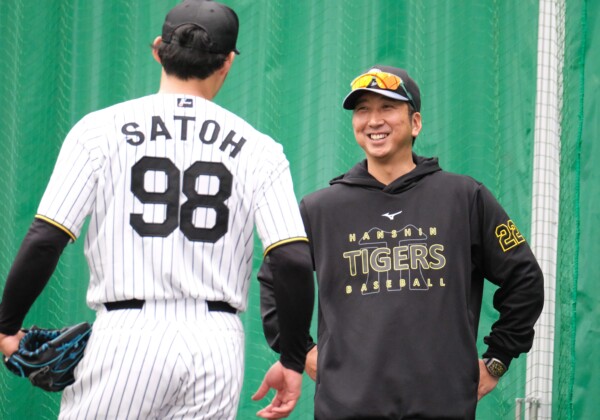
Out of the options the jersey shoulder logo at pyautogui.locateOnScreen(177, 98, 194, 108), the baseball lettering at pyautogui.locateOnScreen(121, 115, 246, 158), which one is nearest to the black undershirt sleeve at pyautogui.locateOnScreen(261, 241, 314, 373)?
the baseball lettering at pyautogui.locateOnScreen(121, 115, 246, 158)

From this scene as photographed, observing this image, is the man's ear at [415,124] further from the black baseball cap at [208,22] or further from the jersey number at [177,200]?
the jersey number at [177,200]

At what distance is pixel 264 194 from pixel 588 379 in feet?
6.89

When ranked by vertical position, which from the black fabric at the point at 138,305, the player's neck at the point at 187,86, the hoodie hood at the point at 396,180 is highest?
the player's neck at the point at 187,86

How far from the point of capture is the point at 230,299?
2.81 meters

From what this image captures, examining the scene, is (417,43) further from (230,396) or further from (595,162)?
(230,396)

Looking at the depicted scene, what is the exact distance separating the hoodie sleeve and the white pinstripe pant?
1211 millimetres

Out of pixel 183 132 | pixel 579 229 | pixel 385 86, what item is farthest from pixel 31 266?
pixel 579 229

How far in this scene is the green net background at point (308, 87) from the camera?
16.1 ft

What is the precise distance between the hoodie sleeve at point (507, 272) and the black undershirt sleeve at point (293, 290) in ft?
3.25

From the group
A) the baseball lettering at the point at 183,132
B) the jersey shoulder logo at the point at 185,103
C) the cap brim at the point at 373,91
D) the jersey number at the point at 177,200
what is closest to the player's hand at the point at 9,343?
the jersey number at the point at 177,200

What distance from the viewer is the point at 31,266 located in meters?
2.64

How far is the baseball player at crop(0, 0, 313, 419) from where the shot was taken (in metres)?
2.68

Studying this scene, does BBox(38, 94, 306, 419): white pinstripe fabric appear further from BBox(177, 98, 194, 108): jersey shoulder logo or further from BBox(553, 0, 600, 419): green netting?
BBox(553, 0, 600, 419): green netting

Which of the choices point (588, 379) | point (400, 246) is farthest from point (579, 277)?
point (400, 246)
